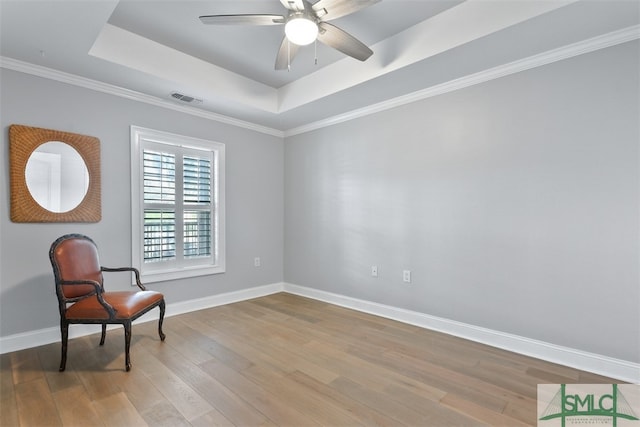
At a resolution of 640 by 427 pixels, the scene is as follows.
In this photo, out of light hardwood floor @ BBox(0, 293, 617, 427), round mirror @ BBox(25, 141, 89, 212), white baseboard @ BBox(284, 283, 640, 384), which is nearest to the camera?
light hardwood floor @ BBox(0, 293, 617, 427)

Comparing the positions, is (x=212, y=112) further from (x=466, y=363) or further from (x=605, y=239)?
(x=605, y=239)

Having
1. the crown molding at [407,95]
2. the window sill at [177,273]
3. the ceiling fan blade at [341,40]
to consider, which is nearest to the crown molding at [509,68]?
the crown molding at [407,95]

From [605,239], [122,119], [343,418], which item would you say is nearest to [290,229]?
[122,119]

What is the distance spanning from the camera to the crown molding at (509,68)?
2.21 m

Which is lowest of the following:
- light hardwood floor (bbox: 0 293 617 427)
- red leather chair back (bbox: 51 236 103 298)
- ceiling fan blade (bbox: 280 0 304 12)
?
light hardwood floor (bbox: 0 293 617 427)

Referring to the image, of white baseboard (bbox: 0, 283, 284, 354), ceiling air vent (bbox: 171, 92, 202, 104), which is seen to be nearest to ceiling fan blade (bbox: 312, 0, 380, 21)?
ceiling air vent (bbox: 171, 92, 202, 104)

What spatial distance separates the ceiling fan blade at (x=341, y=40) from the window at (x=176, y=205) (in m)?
2.23

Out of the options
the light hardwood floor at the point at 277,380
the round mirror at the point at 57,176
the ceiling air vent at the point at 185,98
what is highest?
the ceiling air vent at the point at 185,98

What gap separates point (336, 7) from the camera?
191cm

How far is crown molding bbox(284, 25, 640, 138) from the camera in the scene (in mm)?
2209

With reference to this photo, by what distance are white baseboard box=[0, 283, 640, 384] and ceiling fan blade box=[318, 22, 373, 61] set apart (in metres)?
2.56

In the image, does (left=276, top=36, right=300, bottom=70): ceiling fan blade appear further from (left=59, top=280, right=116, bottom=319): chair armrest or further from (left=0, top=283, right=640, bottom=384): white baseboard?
(left=0, top=283, right=640, bottom=384): white baseboard

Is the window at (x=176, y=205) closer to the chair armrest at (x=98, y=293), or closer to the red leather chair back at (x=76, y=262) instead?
the red leather chair back at (x=76, y=262)

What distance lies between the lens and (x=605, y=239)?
2277mm
